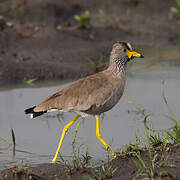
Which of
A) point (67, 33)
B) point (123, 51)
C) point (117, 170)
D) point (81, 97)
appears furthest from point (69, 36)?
point (117, 170)

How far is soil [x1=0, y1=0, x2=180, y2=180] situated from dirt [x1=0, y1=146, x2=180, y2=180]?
11 mm

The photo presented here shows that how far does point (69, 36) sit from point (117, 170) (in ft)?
21.0

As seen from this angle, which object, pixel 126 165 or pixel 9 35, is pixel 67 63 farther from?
pixel 126 165

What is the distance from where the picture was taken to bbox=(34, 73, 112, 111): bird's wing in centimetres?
538

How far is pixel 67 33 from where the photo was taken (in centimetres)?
1096

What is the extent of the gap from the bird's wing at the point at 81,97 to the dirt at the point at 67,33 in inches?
128

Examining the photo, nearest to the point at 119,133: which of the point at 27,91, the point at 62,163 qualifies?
the point at 62,163

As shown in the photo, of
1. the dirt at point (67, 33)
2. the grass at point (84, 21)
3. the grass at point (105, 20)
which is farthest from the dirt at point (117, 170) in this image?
the grass at point (105, 20)

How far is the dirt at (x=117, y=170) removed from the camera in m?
4.48

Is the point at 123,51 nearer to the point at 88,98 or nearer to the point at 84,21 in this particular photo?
the point at 88,98

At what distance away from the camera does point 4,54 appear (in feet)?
31.6

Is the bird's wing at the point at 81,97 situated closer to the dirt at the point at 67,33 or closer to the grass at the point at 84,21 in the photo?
the dirt at the point at 67,33

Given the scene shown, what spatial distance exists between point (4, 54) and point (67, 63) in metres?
1.29

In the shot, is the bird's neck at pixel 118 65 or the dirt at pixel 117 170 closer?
the dirt at pixel 117 170
